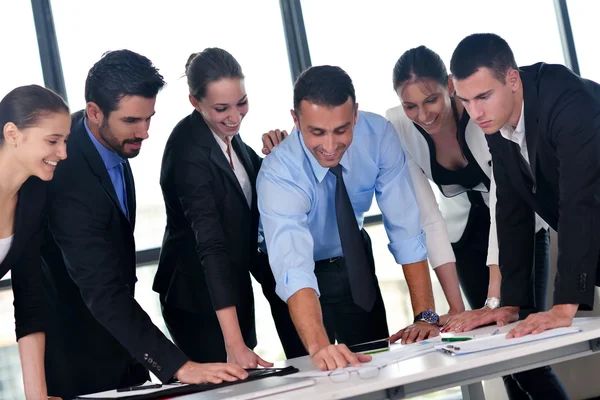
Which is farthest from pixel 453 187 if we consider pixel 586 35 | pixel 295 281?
pixel 586 35

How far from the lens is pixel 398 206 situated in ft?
8.27

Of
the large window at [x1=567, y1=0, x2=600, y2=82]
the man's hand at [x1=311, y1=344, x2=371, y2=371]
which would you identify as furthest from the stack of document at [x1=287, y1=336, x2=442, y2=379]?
the large window at [x1=567, y1=0, x2=600, y2=82]

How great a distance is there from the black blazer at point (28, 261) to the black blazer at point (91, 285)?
0.06 m

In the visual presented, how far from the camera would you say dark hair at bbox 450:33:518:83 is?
226 cm

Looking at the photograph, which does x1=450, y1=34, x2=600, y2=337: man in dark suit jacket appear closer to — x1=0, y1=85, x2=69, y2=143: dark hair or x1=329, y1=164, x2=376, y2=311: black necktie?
x1=329, y1=164, x2=376, y2=311: black necktie

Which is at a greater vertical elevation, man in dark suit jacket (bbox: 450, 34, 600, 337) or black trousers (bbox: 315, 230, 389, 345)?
man in dark suit jacket (bbox: 450, 34, 600, 337)

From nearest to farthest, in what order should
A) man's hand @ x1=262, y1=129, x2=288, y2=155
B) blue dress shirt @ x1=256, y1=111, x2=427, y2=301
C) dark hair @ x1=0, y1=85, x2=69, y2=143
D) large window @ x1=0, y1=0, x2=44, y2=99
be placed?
dark hair @ x1=0, y1=85, x2=69, y2=143 → blue dress shirt @ x1=256, y1=111, x2=427, y2=301 → man's hand @ x1=262, y1=129, x2=288, y2=155 → large window @ x1=0, y1=0, x2=44, y2=99

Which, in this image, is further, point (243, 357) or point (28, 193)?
point (243, 357)

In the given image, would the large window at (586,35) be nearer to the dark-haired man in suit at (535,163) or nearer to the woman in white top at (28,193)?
the dark-haired man in suit at (535,163)

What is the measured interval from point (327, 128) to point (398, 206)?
1.39ft

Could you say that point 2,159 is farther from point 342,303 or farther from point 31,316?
point 342,303

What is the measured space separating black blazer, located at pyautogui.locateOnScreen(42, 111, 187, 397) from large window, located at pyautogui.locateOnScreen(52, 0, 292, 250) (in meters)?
1.52

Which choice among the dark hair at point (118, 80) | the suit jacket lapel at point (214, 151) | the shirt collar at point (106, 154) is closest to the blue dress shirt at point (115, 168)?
the shirt collar at point (106, 154)

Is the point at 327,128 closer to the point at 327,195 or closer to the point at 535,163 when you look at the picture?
the point at 327,195
